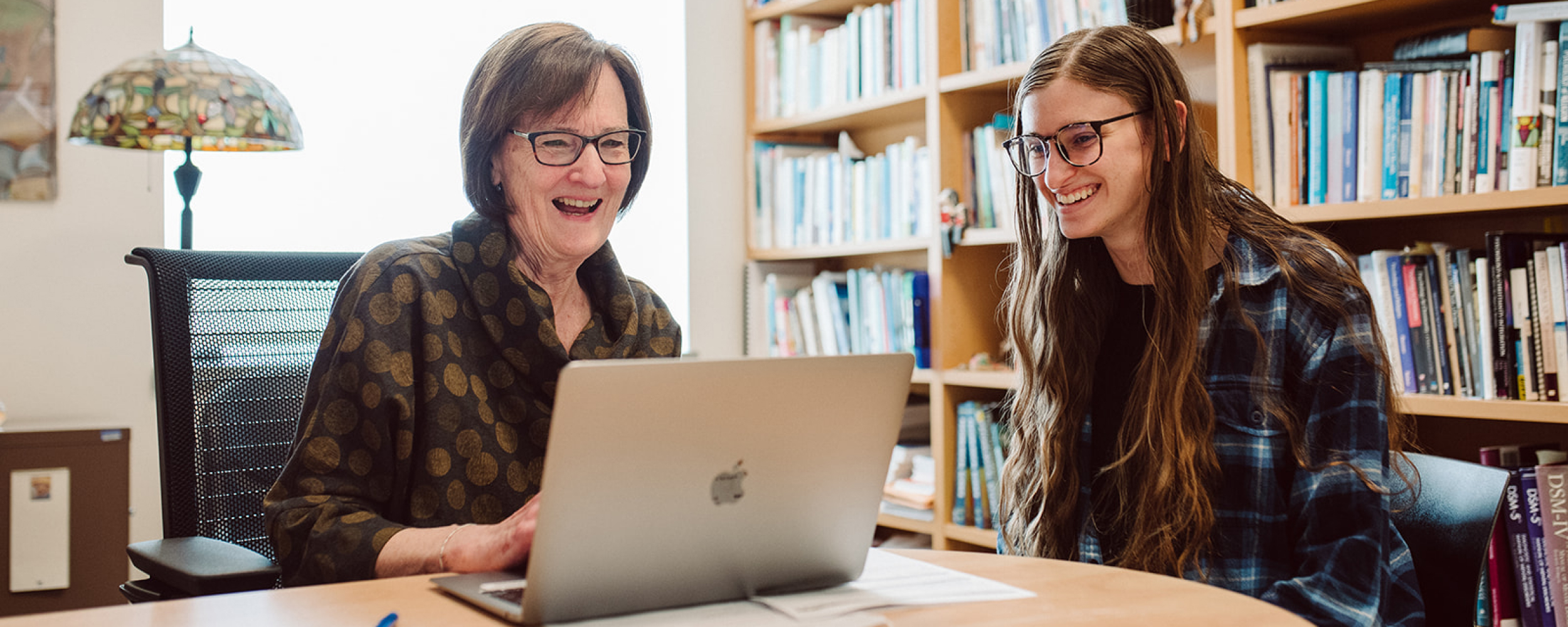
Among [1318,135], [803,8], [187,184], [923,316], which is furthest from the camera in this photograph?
[803,8]

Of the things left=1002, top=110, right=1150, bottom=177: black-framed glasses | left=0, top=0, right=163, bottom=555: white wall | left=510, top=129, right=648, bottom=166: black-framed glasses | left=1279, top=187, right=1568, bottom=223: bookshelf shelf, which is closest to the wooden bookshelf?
left=1279, top=187, right=1568, bottom=223: bookshelf shelf

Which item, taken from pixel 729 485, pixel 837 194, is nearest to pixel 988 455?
pixel 837 194

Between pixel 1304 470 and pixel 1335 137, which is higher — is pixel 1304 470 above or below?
below

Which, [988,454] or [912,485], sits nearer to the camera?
[988,454]

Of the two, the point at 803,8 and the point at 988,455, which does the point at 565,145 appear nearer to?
the point at 988,455

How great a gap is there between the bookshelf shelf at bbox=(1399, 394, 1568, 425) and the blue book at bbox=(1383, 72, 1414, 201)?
5 centimetres

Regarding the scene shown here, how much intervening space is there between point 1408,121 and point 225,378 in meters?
1.78

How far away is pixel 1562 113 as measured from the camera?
1.65 m

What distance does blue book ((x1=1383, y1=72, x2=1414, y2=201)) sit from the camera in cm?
186

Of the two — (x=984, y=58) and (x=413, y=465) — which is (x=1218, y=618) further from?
(x=984, y=58)

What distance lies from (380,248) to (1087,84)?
85cm

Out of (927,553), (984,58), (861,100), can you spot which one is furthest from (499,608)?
(861,100)

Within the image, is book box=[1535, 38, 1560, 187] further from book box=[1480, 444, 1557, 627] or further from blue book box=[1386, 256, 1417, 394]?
book box=[1480, 444, 1557, 627]

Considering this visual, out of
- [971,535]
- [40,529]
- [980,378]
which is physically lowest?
[971,535]
